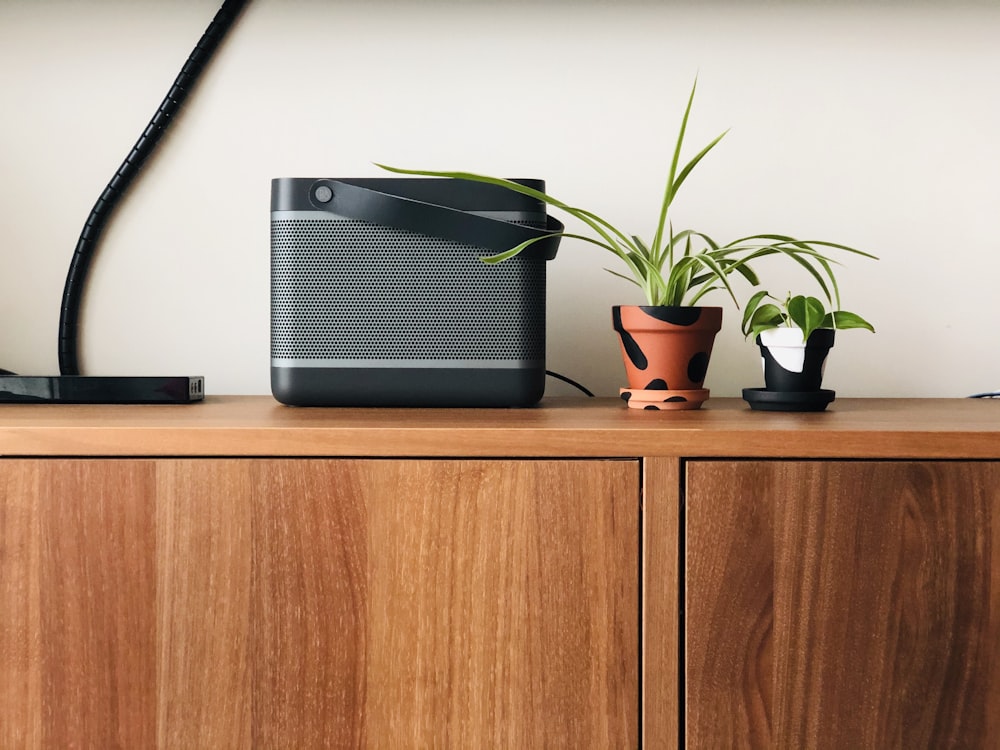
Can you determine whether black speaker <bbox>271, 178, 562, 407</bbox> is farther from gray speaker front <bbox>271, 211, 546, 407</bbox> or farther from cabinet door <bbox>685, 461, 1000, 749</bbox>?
cabinet door <bbox>685, 461, 1000, 749</bbox>

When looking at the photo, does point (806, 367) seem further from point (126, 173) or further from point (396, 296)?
point (126, 173)

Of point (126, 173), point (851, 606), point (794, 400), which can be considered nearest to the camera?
point (851, 606)

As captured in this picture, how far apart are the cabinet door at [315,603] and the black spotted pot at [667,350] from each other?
21 centimetres

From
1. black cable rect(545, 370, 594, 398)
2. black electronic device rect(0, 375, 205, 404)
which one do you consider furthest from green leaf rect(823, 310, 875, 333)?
black electronic device rect(0, 375, 205, 404)

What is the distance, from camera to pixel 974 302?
1026 millimetres

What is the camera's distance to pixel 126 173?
999mm

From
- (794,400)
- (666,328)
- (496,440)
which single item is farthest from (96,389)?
(794,400)

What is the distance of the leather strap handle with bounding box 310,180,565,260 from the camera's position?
2.50 ft

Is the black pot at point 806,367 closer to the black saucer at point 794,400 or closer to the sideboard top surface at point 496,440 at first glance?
the black saucer at point 794,400

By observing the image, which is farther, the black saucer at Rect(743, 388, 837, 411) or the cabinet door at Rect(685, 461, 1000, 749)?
the black saucer at Rect(743, 388, 837, 411)

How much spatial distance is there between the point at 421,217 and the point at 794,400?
402mm

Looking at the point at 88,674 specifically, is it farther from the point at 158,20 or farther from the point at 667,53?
the point at 667,53

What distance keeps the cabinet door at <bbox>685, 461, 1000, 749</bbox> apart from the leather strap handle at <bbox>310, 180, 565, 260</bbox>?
0.32m

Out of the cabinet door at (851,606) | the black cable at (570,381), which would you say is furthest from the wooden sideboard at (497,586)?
the black cable at (570,381)
